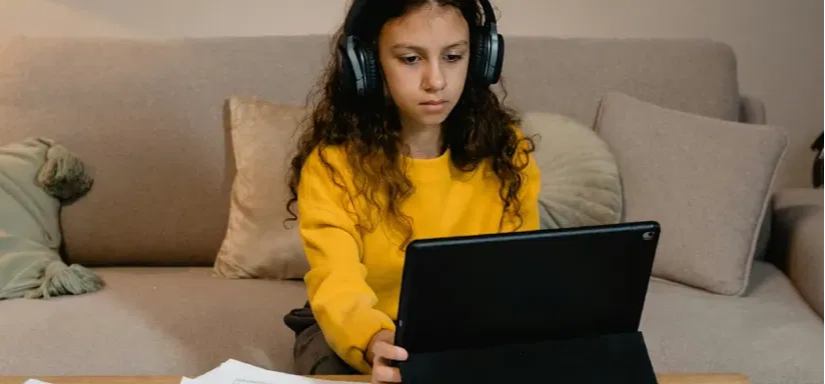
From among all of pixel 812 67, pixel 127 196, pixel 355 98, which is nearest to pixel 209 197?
pixel 127 196

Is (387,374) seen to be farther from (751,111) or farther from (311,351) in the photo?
(751,111)

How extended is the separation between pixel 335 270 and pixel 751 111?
1124 mm

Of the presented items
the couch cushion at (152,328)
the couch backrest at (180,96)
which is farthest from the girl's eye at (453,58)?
the couch backrest at (180,96)

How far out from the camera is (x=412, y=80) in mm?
1033

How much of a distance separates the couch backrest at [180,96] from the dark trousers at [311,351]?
17.9 inches

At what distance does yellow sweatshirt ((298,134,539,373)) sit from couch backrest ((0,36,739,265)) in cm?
53

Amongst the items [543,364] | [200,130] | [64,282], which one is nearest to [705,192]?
[543,364]

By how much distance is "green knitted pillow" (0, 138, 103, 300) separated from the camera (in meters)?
1.45

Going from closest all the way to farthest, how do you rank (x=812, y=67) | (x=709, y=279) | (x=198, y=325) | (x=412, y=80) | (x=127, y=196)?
(x=412, y=80) → (x=198, y=325) → (x=709, y=279) → (x=127, y=196) → (x=812, y=67)

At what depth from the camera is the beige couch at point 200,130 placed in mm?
1459

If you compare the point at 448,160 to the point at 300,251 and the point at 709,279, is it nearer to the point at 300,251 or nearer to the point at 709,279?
the point at 300,251

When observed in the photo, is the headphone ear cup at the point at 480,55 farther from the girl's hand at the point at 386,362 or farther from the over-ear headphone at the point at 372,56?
the girl's hand at the point at 386,362

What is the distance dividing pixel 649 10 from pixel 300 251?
909 millimetres

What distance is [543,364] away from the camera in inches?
31.7
